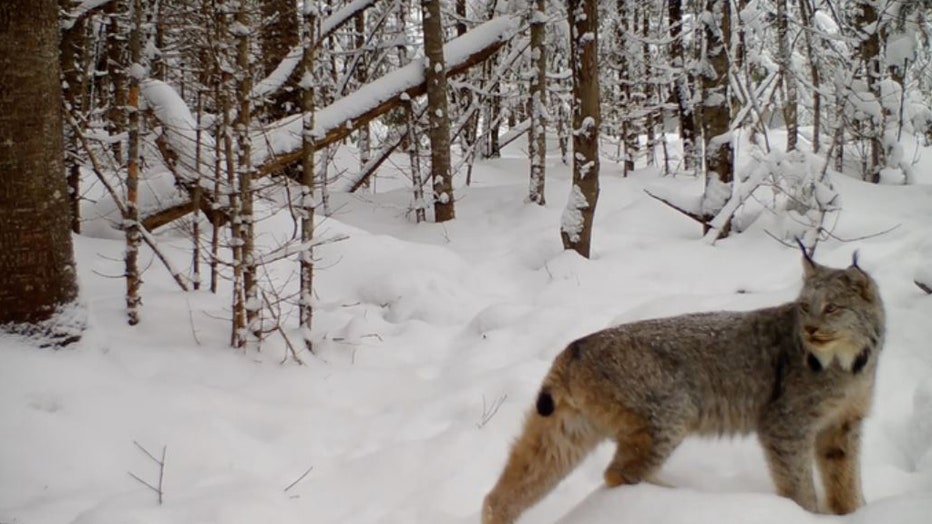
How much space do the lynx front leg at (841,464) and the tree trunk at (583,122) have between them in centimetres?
542

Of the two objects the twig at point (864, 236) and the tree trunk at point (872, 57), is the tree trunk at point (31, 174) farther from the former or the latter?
the tree trunk at point (872, 57)

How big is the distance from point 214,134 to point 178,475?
3239mm

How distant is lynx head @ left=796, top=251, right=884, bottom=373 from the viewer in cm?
367

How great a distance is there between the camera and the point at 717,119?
9.68m

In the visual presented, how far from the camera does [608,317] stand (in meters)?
6.96

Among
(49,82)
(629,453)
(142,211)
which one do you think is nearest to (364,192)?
(142,211)

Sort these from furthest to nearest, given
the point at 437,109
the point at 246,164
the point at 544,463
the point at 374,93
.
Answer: the point at 437,109 < the point at 374,93 < the point at 246,164 < the point at 544,463

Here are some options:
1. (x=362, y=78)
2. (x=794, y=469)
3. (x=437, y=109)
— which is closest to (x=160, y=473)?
(x=794, y=469)

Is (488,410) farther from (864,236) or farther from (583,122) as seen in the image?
(864,236)

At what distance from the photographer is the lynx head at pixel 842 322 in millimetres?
3666

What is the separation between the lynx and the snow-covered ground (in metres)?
0.25

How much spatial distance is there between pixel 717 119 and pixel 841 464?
671 centimetres

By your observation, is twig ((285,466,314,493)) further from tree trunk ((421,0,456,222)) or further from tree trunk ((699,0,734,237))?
tree trunk ((421,0,456,222))

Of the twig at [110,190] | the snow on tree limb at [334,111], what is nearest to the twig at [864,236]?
the snow on tree limb at [334,111]
